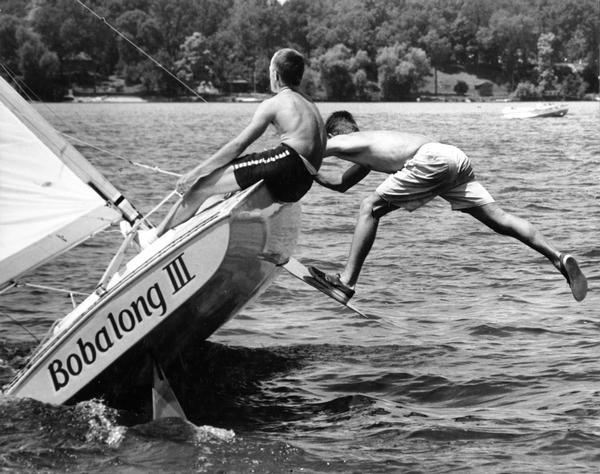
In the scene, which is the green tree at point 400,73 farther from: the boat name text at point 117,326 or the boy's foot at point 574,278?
the boat name text at point 117,326

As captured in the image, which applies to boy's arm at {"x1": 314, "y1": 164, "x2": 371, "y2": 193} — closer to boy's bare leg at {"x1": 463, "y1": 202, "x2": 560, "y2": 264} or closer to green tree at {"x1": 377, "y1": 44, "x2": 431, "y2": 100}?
boy's bare leg at {"x1": 463, "y1": 202, "x2": 560, "y2": 264}

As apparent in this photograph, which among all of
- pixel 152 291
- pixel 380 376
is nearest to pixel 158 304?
pixel 152 291

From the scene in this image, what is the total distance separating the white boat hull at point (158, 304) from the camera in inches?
301

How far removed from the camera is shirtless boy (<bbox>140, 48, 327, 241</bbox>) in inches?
316

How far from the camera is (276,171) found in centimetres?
799

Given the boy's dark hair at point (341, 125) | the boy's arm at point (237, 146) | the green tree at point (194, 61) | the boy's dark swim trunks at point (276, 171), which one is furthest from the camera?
the green tree at point (194, 61)

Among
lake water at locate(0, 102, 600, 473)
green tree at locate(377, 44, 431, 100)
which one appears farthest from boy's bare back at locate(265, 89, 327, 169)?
green tree at locate(377, 44, 431, 100)

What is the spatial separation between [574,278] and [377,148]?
1.92 metres

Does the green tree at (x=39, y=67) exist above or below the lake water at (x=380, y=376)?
below

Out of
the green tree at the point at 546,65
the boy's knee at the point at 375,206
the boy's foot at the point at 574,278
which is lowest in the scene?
the green tree at the point at 546,65

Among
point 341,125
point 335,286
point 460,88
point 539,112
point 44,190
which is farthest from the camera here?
point 460,88

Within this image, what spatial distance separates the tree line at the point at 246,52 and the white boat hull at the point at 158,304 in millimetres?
98673

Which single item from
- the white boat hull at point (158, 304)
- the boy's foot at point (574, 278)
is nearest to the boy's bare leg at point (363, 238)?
the white boat hull at point (158, 304)

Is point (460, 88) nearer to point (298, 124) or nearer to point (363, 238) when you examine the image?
point (363, 238)
